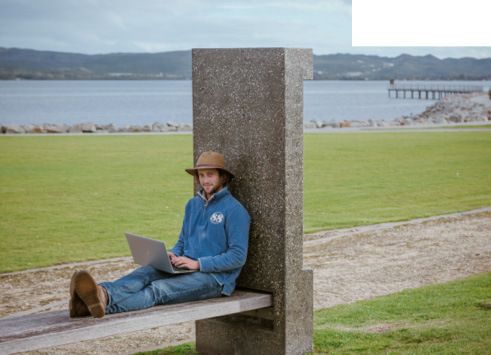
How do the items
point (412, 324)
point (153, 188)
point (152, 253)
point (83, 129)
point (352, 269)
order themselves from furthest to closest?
point (83, 129)
point (153, 188)
point (352, 269)
point (412, 324)
point (152, 253)

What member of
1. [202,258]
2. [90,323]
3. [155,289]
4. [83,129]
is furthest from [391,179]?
[83,129]

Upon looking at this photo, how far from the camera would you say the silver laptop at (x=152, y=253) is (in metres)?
4.97

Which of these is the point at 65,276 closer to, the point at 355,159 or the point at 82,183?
the point at 82,183

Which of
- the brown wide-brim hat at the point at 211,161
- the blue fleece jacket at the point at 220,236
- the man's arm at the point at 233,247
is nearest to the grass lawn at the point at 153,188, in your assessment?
the blue fleece jacket at the point at 220,236

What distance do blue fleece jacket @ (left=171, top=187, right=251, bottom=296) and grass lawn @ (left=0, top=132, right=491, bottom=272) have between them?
448cm

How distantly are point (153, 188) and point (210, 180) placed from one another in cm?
1090

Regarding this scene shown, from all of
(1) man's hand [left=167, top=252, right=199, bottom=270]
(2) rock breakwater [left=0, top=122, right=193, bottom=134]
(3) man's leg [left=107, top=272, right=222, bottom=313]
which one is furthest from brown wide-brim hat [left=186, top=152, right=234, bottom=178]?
(2) rock breakwater [left=0, top=122, right=193, bottom=134]

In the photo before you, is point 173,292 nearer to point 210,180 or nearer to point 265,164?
point 210,180

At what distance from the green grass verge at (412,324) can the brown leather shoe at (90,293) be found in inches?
52.1

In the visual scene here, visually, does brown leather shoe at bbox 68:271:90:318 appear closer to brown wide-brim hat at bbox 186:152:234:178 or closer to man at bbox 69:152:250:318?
man at bbox 69:152:250:318

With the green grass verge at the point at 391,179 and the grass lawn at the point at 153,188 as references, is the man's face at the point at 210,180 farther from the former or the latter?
the green grass verge at the point at 391,179

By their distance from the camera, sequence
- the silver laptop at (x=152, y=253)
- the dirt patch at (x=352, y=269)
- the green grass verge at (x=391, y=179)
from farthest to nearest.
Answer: the green grass verge at (x=391, y=179)
the dirt patch at (x=352, y=269)
the silver laptop at (x=152, y=253)

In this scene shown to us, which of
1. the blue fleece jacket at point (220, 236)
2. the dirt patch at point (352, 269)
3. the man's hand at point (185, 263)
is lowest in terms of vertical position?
the dirt patch at point (352, 269)

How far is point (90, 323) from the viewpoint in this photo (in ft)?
14.6
